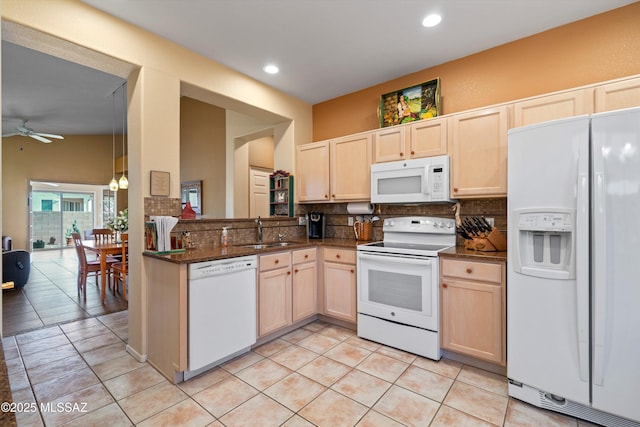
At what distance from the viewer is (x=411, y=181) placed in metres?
2.86

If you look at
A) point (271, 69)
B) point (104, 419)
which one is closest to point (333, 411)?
point (104, 419)

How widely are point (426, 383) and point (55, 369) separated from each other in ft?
9.48

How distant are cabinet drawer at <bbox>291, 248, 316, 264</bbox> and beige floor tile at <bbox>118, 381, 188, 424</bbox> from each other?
144cm

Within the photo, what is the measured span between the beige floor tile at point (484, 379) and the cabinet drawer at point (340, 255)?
4.26ft

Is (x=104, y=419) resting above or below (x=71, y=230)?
below

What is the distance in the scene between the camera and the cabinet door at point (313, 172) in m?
3.58

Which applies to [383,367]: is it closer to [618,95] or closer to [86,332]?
[618,95]

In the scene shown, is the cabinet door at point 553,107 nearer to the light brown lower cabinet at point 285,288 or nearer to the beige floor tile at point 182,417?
the light brown lower cabinet at point 285,288

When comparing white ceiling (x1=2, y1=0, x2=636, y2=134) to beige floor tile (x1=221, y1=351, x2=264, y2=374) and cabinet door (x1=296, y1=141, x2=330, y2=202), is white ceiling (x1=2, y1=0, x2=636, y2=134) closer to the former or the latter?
cabinet door (x1=296, y1=141, x2=330, y2=202)

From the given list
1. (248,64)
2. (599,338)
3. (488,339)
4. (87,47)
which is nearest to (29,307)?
(87,47)

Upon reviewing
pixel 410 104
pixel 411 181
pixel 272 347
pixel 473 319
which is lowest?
pixel 272 347

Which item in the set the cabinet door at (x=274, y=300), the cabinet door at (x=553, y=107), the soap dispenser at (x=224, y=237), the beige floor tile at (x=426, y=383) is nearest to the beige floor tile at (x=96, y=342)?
the soap dispenser at (x=224, y=237)

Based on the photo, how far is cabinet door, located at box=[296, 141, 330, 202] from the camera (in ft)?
11.7

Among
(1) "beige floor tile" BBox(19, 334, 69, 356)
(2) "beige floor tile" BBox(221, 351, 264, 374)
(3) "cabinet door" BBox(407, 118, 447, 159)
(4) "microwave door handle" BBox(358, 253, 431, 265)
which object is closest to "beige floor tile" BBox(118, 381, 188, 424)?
(2) "beige floor tile" BBox(221, 351, 264, 374)
